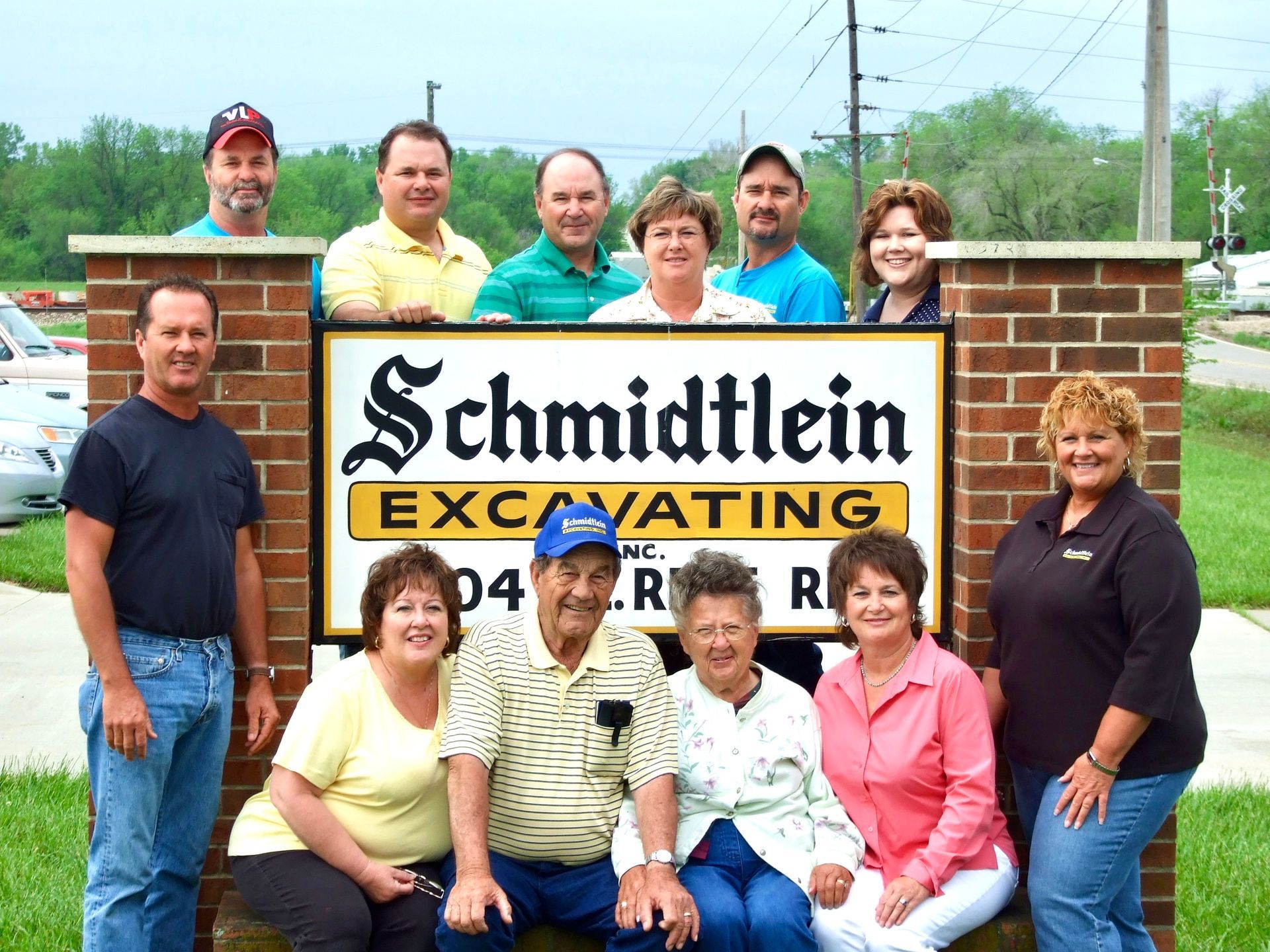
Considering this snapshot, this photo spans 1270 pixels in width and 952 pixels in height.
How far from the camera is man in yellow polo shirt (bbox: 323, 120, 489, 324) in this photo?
4.34 meters

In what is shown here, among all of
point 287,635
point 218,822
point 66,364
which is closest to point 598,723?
point 287,635

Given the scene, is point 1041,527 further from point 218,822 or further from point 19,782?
point 19,782

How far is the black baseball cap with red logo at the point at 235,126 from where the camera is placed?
4.32 m

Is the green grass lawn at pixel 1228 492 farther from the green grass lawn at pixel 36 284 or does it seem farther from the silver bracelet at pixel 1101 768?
the green grass lawn at pixel 36 284

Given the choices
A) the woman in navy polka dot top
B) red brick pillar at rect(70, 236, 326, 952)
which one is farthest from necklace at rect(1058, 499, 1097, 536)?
red brick pillar at rect(70, 236, 326, 952)

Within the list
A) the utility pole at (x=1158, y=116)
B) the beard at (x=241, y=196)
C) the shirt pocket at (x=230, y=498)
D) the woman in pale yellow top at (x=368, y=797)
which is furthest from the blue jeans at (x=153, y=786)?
the utility pole at (x=1158, y=116)

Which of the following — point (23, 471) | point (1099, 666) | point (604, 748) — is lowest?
point (604, 748)

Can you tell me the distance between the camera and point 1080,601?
11.2ft

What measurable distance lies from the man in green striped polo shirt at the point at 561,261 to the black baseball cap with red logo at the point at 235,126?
33.4 inches

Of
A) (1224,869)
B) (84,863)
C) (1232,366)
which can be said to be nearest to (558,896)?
(84,863)

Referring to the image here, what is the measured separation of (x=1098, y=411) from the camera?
3.47m

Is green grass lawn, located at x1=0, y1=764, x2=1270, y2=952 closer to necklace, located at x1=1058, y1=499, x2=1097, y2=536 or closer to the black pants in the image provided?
the black pants

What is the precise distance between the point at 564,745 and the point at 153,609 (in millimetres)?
1086

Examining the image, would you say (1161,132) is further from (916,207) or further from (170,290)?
(170,290)
